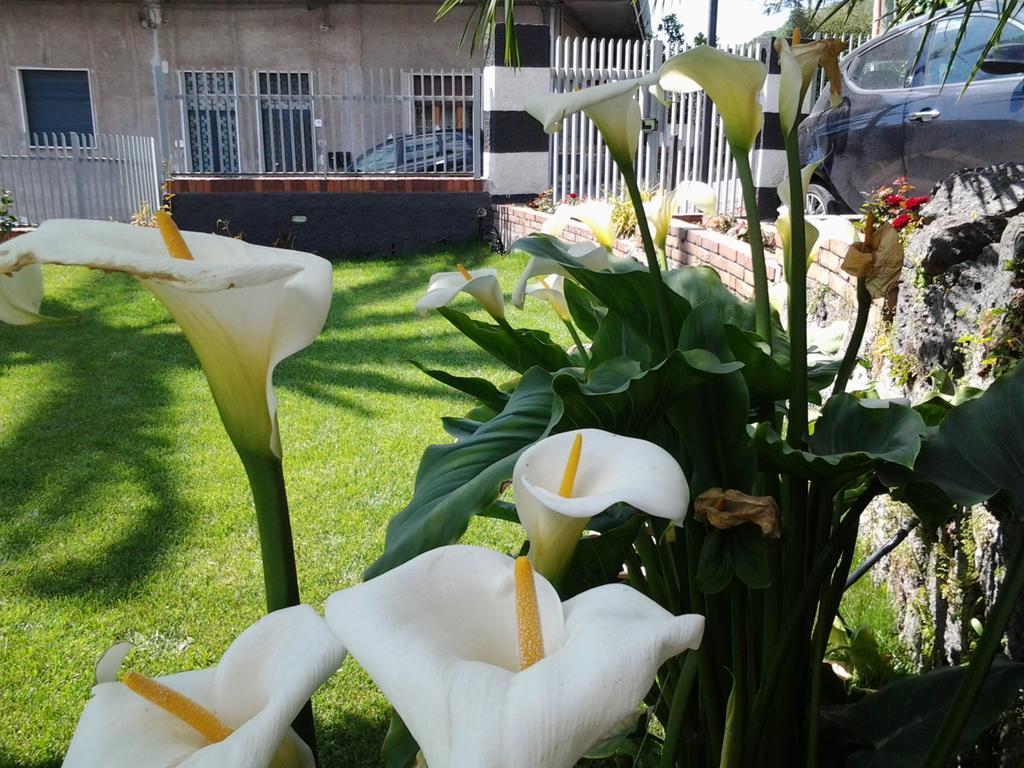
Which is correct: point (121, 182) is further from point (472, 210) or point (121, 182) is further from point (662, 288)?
point (662, 288)

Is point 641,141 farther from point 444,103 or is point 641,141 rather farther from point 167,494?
point 167,494

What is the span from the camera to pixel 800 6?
2.61 m

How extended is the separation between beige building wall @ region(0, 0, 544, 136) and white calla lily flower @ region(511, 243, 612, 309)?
37.1 ft

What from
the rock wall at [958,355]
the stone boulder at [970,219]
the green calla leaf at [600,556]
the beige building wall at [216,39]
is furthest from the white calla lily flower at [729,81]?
the beige building wall at [216,39]

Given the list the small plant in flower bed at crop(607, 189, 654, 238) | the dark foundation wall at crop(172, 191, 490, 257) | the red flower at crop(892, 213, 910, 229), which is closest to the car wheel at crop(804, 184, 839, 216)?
the small plant in flower bed at crop(607, 189, 654, 238)

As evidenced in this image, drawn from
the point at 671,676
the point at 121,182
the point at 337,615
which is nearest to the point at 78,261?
the point at 337,615

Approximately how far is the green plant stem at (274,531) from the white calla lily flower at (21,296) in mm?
211

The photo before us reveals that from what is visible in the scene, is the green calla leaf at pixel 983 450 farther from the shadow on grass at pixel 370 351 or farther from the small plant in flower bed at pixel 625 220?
the small plant in flower bed at pixel 625 220

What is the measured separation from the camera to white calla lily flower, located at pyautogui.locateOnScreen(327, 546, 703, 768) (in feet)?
1.48

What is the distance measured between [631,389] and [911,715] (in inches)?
27.1

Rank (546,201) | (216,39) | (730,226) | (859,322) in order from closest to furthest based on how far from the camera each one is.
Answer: (859,322)
(730,226)
(546,201)
(216,39)

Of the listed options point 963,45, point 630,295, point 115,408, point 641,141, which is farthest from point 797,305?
point 641,141

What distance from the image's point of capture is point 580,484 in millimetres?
733

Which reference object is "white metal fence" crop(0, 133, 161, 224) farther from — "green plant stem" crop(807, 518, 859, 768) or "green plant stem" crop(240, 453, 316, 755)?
"green plant stem" crop(240, 453, 316, 755)
